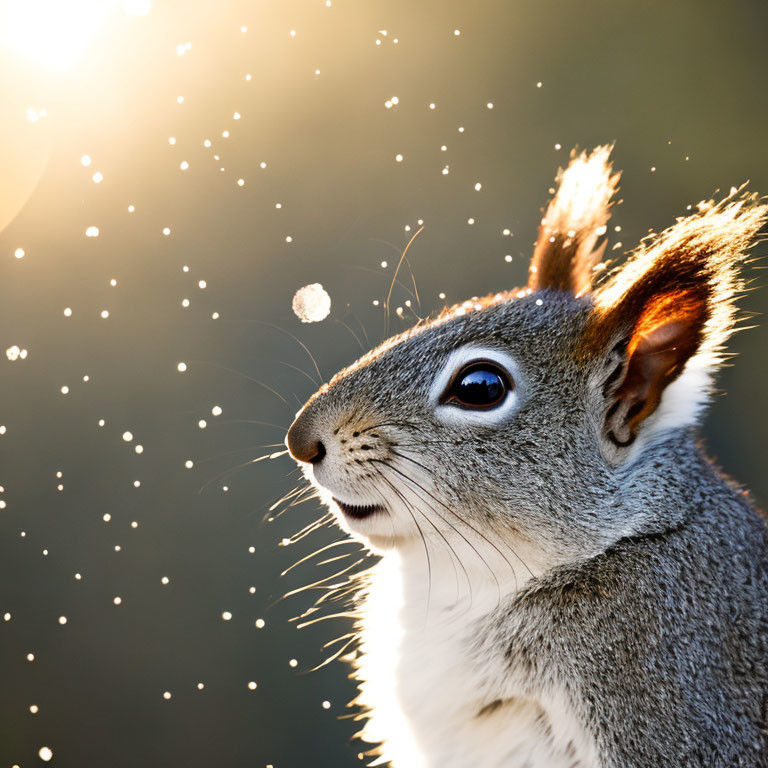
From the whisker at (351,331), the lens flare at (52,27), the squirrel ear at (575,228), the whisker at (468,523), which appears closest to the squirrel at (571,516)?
the whisker at (468,523)

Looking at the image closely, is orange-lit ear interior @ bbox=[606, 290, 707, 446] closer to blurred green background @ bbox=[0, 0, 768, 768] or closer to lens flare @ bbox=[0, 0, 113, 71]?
blurred green background @ bbox=[0, 0, 768, 768]

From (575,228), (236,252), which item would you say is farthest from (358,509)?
(236,252)

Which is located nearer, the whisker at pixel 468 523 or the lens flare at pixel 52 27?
the whisker at pixel 468 523

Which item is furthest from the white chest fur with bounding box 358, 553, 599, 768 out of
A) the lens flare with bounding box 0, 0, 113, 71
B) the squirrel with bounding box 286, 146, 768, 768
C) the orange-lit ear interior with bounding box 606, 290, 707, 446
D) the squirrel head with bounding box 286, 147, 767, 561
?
the lens flare with bounding box 0, 0, 113, 71

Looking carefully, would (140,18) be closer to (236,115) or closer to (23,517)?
(236,115)

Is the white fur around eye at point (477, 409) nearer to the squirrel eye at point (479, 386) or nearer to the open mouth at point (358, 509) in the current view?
the squirrel eye at point (479, 386)

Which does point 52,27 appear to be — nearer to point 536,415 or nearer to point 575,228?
point 575,228
